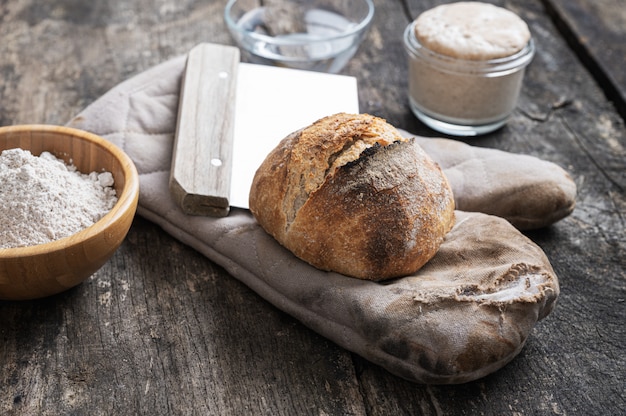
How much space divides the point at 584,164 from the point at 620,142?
0.15 m

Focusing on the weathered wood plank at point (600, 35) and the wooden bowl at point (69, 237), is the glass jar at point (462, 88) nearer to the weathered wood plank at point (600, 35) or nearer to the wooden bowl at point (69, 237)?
the weathered wood plank at point (600, 35)

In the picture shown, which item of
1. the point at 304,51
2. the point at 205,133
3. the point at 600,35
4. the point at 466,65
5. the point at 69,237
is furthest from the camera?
the point at 600,35

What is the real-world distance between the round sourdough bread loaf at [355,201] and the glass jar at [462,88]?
0.44 metres

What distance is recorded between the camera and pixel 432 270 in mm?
1218

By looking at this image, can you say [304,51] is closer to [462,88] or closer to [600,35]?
[462,88]

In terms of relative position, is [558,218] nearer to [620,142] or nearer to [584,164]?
[584,164]

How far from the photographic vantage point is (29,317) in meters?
1.21

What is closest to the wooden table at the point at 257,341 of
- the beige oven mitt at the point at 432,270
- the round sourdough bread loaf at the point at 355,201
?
the beige oven mitt at the point at 432,270

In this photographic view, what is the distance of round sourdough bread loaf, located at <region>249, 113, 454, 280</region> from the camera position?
1160mm

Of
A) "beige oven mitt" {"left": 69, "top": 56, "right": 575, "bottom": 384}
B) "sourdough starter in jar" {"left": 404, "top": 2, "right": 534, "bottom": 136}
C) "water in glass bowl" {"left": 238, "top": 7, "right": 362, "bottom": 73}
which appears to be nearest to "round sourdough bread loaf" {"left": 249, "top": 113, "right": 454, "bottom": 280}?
"beige oven mitt" {"left": 69, "top": 56, "right": 575, "bottom": 384}

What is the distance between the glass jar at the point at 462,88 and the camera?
1.62 metres

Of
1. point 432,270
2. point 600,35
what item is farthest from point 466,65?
point 600,35

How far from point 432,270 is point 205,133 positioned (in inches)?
20.9

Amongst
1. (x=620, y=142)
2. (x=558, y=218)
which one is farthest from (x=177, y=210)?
(x=620, y=142)
